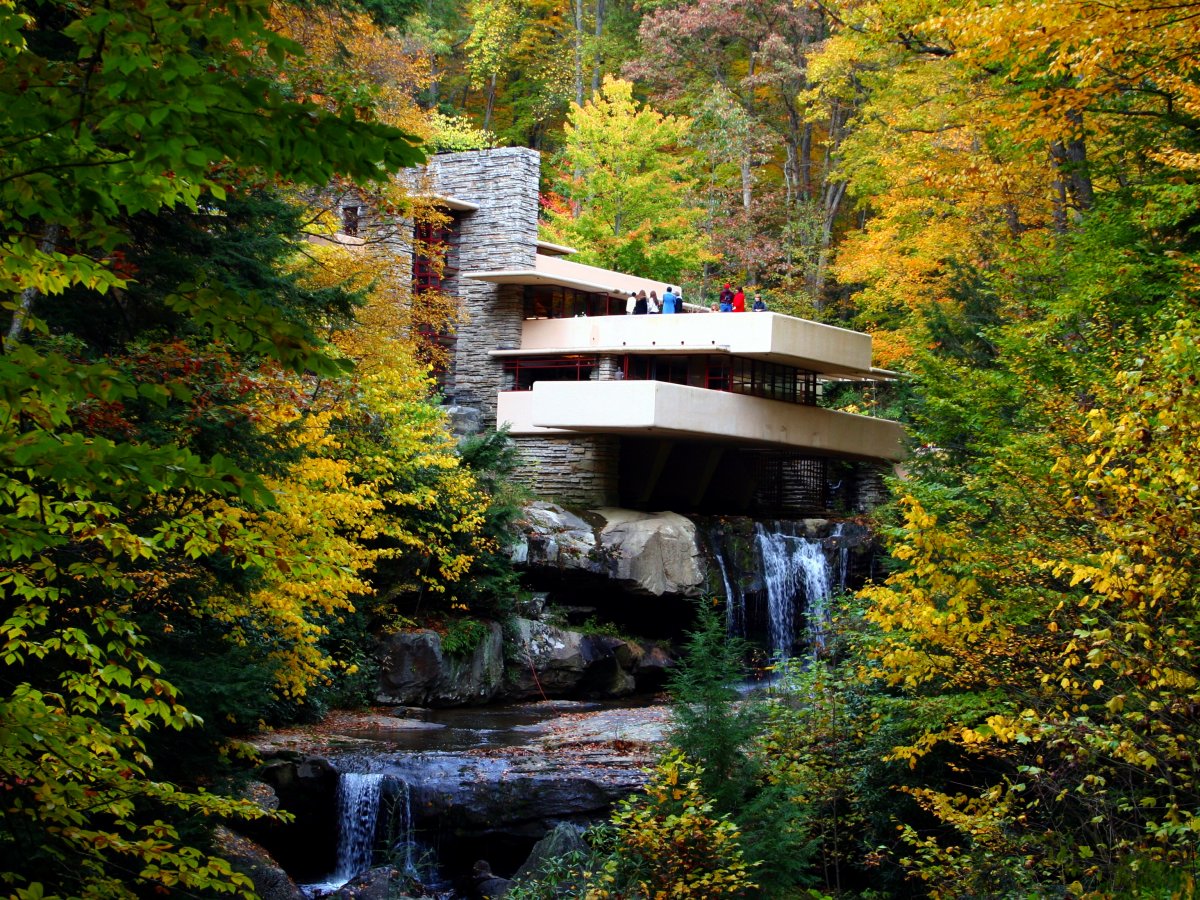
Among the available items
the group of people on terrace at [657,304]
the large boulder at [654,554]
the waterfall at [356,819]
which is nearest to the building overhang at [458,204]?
the group of people on terrace at [657,304]

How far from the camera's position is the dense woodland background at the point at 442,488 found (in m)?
3.97

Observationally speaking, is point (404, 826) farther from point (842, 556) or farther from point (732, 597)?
point (842, 556)

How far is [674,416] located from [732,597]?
3686mm

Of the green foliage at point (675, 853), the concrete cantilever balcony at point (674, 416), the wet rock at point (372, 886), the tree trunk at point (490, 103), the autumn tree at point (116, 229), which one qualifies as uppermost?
the tree trunk at point (490, 103)

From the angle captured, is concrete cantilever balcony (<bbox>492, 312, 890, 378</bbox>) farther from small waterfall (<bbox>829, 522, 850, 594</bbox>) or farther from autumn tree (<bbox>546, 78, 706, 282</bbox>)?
autumn tree (<bbox>546, 78, 706, 282</bbox>)

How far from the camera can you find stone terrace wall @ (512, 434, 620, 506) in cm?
2619

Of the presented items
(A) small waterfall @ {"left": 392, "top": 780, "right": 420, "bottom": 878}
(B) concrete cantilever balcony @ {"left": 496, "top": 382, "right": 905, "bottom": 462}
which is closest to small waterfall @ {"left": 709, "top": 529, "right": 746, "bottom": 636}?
(B) concrete cantilever balcony @ {"left": 496, "top": 382, "right": 905, "bottom": 462}

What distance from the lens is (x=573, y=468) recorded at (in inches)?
1037

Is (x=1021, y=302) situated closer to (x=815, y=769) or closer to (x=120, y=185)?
(x=815, y=769)

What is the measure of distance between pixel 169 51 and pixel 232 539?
246 cm

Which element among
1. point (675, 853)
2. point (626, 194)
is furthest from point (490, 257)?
point (675, 853)

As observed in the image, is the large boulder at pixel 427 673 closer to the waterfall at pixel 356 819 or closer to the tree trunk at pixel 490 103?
the waterfall at pixel 356 819

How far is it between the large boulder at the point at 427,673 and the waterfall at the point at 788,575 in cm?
698

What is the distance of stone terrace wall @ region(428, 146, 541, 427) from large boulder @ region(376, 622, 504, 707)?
963 centimetres
